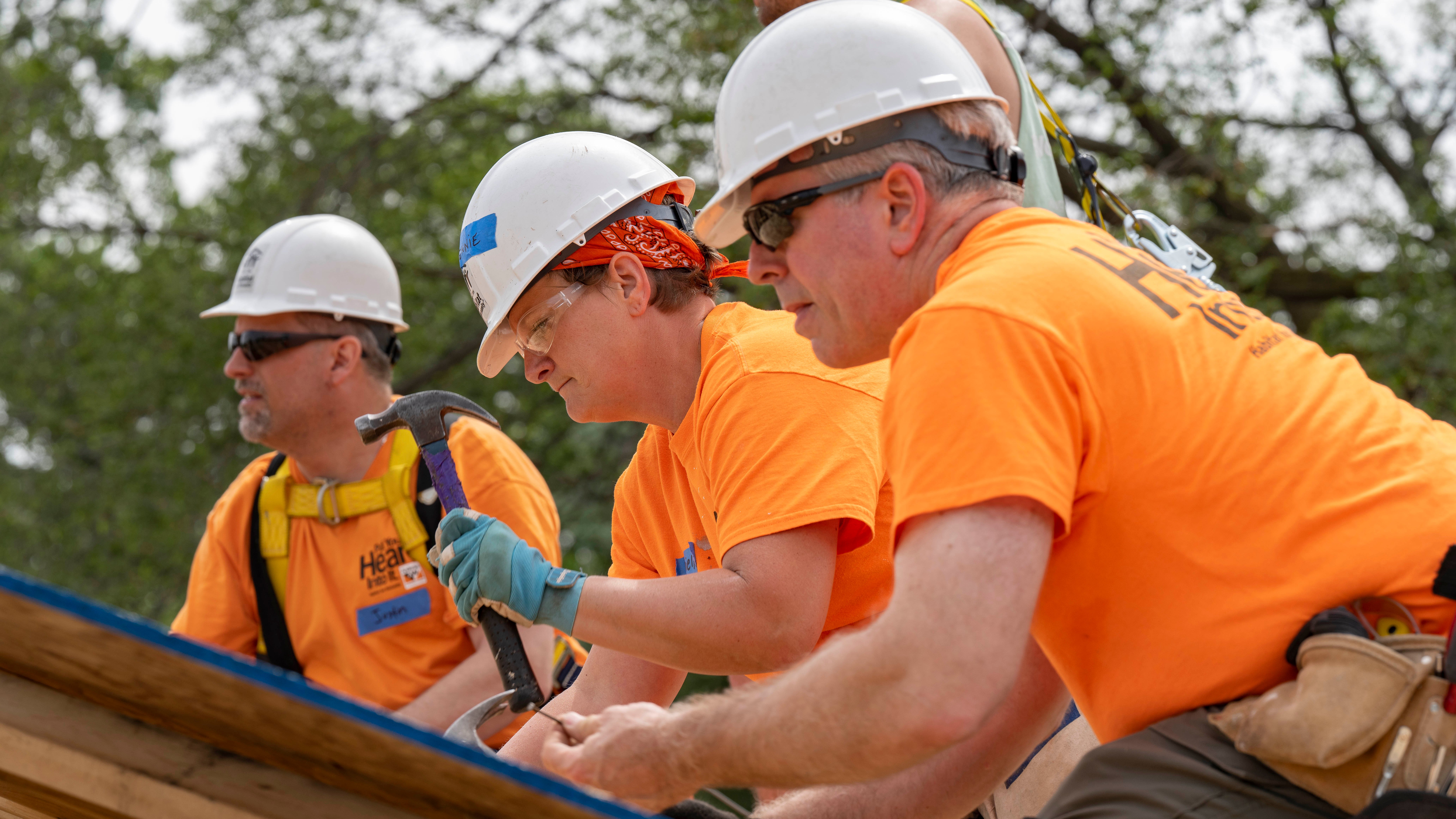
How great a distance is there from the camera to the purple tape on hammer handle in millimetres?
2924

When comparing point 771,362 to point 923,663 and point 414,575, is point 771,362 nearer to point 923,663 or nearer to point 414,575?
point 923,663

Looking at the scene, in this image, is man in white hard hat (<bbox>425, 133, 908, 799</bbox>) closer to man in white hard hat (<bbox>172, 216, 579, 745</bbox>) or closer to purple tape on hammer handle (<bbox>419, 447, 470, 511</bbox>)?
purple tape on hammer handle (<bbox>419, 447, 470, 511</bbox>)

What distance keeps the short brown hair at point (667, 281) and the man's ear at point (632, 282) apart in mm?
17

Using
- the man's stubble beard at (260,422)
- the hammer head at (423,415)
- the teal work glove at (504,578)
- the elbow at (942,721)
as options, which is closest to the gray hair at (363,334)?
the man's stubble beard at (260,422)

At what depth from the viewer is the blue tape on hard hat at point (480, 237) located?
285cm

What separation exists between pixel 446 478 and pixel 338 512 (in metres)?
1.44

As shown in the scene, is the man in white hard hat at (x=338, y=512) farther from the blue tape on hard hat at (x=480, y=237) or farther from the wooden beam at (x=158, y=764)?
the wooden beam at (x=158, y=764)

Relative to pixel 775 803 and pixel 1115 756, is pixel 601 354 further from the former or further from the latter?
pixel 1115 756

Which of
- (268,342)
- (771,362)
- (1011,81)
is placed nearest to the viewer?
(771,362)

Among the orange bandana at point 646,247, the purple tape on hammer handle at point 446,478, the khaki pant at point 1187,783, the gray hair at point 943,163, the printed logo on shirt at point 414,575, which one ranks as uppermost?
the gray hair at point 943,163

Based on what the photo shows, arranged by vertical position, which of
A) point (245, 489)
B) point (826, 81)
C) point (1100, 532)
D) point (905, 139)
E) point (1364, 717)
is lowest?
point (245, 489)

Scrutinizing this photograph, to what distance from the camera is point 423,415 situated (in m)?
3.05

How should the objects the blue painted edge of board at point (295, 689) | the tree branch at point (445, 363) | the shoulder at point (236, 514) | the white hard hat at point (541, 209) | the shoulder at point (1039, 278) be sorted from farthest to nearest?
the tree branch at point (445, 363), the shoulder at point (236, 514), the white hard hat at point (541, 209), the shoulder at point (1039, 278), the blue painted edge of board at point (295, 689)

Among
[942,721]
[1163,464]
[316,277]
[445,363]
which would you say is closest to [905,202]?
[1163,464]
